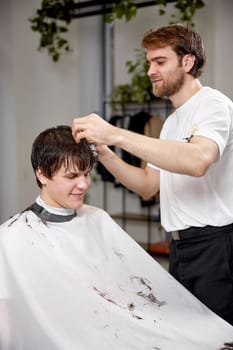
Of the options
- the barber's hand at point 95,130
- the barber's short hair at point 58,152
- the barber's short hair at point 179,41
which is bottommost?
the barber's short hair at point 58,152

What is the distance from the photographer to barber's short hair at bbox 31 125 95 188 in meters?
1.65

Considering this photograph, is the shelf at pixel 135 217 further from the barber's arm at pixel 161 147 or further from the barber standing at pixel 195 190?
the barber's arm at pixel 161 147

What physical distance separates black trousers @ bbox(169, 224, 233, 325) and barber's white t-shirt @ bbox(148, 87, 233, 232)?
0.04 meters

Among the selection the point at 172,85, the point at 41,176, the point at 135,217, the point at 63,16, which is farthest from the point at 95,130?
the point at 135,217

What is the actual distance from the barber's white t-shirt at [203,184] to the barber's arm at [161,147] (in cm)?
12

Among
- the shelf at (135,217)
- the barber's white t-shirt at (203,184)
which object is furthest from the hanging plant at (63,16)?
the barber's white t-shirt at (203,184)

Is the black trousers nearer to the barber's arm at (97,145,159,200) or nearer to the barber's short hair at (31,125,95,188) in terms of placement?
the barber's arm at (97,145,159,200)

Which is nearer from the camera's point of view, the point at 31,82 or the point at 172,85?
the point at 172,85

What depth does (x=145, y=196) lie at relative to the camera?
210 centimetres

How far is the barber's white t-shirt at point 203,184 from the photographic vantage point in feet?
5.57

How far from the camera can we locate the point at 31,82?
420 centimetres

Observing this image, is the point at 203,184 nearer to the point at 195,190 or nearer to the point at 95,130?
the point at 195,190

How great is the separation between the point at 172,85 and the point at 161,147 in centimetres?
34

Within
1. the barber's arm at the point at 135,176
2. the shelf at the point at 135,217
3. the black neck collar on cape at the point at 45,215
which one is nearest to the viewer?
the black neck collar on cape at the point at 45,215
